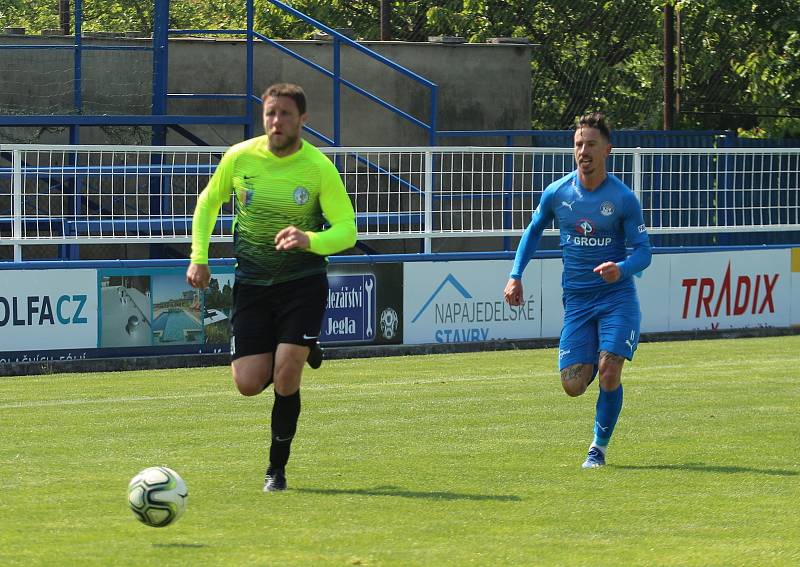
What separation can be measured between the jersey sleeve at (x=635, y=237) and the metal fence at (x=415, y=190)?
290 inches

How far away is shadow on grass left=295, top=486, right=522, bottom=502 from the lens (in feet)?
26.4

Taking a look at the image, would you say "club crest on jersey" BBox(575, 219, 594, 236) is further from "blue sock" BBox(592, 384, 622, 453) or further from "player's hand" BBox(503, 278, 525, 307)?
"blue sock" BBox(592, 384, 622, 453)

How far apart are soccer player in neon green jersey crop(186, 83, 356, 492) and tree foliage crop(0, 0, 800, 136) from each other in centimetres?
1660

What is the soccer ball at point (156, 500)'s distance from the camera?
7000mm

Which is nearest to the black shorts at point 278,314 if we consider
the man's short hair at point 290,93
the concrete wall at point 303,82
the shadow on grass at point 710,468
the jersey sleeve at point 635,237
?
the man's short hair at point 290,93

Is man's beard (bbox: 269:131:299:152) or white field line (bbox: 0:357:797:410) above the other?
man's beard (bbox: 269:131:299:152)

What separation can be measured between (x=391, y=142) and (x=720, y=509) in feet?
50.2

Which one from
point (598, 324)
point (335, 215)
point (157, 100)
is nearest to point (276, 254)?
point (335, 215)

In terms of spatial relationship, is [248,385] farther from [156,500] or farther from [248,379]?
[156,500]

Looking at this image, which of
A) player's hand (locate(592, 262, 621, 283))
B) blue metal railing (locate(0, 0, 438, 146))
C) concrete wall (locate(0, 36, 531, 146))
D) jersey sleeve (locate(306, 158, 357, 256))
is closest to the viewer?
jersey sleeve (locate(306, 158, 357, 256))

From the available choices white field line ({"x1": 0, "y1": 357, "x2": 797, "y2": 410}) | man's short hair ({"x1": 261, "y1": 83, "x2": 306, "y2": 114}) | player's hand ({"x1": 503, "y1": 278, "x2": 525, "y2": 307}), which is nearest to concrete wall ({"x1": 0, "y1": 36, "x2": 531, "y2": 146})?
white field line ({"x1": 0, "y1": 357, "x2": 797, "y2": 410})

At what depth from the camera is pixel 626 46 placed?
28.5 meters

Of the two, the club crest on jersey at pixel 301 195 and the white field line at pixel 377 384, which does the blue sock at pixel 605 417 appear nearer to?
the club crest on jersey at pixel 301 195

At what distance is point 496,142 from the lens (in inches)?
882
